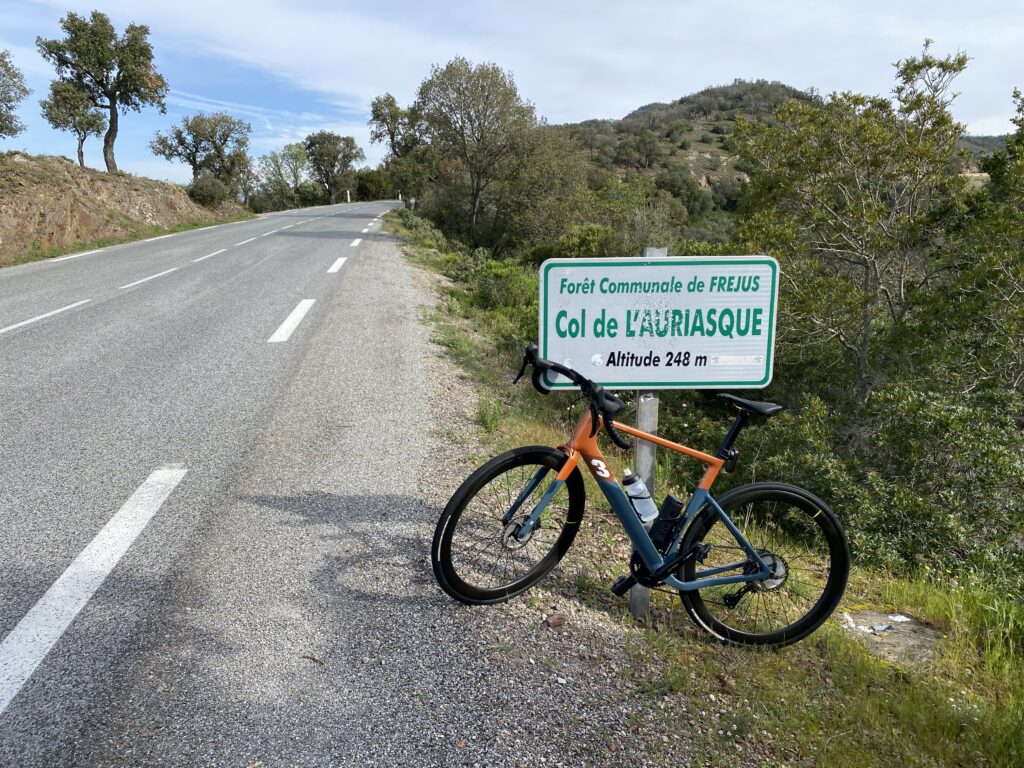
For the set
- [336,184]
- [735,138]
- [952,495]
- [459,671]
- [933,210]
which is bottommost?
[952,495]

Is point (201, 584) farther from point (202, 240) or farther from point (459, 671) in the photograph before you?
point (202, 240)

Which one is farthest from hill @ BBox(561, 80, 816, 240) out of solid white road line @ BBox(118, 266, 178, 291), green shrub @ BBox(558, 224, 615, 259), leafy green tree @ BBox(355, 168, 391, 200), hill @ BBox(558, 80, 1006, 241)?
solid white road line @ BBox(118, 266, 178, 291)

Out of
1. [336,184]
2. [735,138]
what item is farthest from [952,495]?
[336,184]

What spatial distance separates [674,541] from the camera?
2559 mm

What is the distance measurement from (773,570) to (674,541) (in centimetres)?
48

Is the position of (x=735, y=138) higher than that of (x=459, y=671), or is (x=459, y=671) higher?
(x=735, y=138)

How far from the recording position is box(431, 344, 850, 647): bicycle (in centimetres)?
250

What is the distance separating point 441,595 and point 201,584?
3.73 ft

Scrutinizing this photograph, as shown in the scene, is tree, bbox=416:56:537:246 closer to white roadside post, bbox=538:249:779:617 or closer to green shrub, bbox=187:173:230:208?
green shrub, bbox=187:173:230:208

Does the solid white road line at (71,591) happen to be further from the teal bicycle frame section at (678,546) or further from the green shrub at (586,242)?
the green shrub at (586,242)

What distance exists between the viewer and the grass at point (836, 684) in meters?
2.11

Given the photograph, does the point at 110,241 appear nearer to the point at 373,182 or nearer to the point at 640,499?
the point at 640,499

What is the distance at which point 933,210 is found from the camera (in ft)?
33.8

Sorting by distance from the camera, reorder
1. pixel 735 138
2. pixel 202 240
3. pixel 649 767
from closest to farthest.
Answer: pixel 649 767 < pixel 735 138 < pixel 202 240
